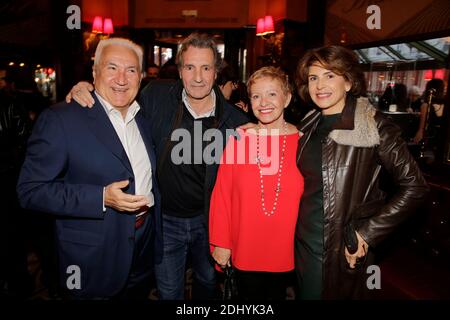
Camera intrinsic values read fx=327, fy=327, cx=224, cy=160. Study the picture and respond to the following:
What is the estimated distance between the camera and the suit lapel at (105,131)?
1580mm

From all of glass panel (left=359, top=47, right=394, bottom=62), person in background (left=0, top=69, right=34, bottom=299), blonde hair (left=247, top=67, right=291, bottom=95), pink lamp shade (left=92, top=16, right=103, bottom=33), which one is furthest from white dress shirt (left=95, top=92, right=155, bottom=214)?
glass panel (left=359, top=47, right=394, bottom=62)

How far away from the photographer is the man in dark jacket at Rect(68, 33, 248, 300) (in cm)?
208

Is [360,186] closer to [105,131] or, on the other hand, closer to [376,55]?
[105,131]

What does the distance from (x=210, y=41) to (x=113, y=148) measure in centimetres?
100

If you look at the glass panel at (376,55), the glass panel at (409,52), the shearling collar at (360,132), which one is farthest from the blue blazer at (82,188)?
the glass panel at (409,52)

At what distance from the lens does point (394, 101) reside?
5.77 meters

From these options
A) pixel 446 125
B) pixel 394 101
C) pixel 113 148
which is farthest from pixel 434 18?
pixel 113 148

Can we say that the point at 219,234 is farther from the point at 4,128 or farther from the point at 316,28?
the point at 316,28

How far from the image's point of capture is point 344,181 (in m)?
1.63

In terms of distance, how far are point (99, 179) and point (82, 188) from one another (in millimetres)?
95

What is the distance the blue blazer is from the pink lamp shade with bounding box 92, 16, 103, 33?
696 centimetres

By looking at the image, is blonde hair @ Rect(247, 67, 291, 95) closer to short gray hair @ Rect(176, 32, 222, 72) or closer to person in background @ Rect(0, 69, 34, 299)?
short gray hair @ Rect(176, 32, 222, 72)

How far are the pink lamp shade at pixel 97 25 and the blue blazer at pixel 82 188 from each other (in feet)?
22.8

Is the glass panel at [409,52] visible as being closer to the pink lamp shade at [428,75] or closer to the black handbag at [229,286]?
the pink lamp shade at [428,75]
